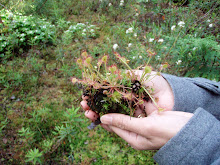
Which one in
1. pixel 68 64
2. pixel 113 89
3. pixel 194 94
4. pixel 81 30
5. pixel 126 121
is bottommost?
pixel 68 64

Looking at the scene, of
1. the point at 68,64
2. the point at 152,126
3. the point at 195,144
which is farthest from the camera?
the point at 68,64

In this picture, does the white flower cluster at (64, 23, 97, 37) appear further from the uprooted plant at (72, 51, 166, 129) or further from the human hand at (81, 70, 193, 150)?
the human hand at (81, 70, 193, 150)

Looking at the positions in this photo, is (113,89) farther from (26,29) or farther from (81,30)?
(26,29)

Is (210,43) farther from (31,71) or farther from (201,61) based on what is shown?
(31,71)

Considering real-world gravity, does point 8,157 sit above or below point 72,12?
below

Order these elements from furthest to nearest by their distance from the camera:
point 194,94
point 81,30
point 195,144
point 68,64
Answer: point 81,30 < point 68,64 < point 194,94 < point 195,144

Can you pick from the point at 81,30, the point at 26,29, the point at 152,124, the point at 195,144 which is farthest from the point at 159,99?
the point at 26,29

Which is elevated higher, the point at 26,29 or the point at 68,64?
the point at 26,29

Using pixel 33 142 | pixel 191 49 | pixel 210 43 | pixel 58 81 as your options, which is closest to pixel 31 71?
pixel 58 81
